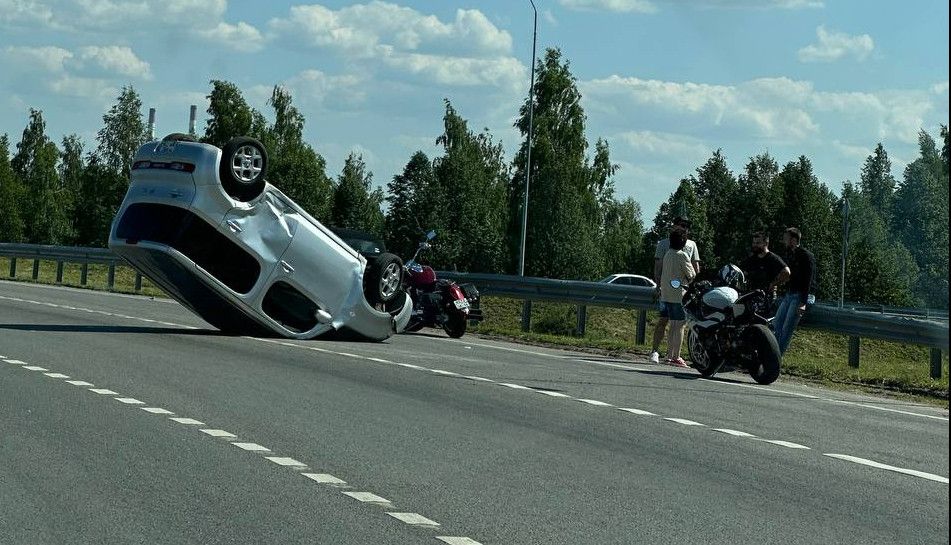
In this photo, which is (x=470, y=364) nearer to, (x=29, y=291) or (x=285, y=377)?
(x=285, y=377)

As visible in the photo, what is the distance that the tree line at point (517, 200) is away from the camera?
88.1 meters

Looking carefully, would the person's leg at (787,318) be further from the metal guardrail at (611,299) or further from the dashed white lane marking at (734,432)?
the dashed white lane marking at (734,432)

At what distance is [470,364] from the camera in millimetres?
17438

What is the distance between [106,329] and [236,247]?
9.45 ft

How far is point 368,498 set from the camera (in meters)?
8.05

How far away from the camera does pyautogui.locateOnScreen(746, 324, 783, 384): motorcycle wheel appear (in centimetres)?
1669

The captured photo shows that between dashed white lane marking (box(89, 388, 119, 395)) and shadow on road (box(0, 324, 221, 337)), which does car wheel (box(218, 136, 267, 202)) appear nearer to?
shadow on road (box(0, 324, 221, 337))

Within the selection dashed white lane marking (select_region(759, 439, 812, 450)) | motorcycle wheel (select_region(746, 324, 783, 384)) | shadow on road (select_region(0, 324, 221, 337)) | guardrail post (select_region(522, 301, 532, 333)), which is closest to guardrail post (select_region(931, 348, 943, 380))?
motorcycle wheel (select_region(746, 324, 783, 384))

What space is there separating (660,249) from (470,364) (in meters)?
4.10

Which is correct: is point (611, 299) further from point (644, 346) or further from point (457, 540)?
point (457, 540)

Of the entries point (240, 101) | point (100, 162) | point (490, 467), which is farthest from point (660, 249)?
point (100, 162)

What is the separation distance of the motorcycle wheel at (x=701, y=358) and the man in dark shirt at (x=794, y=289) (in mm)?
1831

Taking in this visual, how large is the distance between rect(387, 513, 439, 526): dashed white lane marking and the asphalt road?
0.08ft

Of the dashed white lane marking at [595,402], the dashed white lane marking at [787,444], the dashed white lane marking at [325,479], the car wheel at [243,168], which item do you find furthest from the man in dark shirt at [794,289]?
the dashed white lane marking at [325,479]
